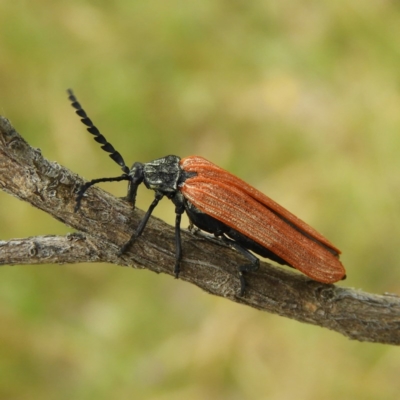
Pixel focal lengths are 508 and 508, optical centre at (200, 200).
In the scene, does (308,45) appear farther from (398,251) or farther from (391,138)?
(398,251)

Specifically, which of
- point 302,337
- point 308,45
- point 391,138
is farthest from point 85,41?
point 302,337

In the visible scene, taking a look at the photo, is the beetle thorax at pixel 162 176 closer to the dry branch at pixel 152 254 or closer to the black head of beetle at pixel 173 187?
the black head of beetle at pixel 173 187

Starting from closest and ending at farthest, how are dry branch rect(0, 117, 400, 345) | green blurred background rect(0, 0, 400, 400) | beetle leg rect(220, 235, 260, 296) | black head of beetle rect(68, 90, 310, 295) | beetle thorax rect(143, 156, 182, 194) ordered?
dry branch rect(0, 117, 400, 345)
beetle leg rect(220, 235, 260, 296)
black head of beetle rect(68, 90, 310, 295)
beetle thorax rect(143, 156, 182, 194)
green blurred background rect(0, 0, 400, 400)

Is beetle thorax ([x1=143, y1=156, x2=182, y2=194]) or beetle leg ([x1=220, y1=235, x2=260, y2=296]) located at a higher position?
beetle thorax ([x1=143, y1=156, x2=182, y2=194])

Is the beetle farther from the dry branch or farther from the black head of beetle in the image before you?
the dry branch

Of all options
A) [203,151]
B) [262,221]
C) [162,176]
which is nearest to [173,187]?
[162,176]

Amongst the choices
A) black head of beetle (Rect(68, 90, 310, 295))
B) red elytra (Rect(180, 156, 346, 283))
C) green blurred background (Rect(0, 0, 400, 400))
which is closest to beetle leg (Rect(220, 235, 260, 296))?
black head of beetle (Rect(68, 90, 310, 295))

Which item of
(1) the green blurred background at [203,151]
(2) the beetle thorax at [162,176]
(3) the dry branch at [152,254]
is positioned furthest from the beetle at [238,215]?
(1) the green blurred background at [203,151]
